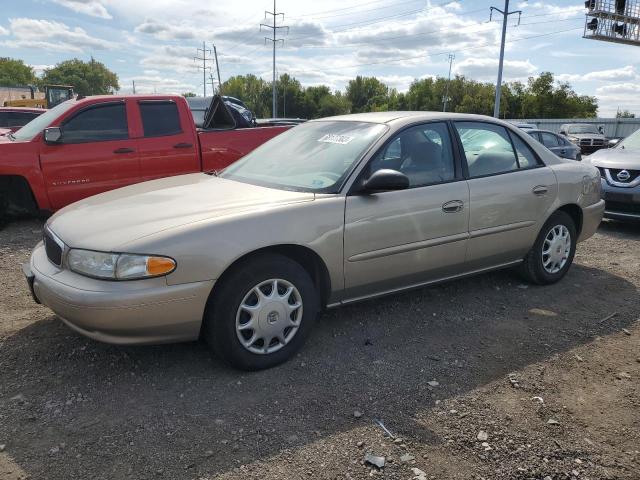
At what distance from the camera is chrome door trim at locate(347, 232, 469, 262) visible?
140 inches

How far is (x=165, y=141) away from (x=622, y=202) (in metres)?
6.21

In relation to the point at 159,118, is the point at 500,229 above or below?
below

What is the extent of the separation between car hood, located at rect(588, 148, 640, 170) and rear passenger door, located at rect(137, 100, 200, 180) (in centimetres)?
574

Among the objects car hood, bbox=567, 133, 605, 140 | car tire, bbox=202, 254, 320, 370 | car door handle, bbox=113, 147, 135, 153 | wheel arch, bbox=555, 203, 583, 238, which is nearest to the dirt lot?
car tire, bbox=202, 254, 320, 370

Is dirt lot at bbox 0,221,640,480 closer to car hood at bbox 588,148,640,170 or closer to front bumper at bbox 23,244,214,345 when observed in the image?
front bumper at bbox 23,244,214,345

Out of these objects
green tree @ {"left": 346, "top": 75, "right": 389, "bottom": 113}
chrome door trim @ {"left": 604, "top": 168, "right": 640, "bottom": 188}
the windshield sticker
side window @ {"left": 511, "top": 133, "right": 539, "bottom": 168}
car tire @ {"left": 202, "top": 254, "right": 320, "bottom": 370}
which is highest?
green tree @ {"left": 346, "top": 75, "right": 389, "bottom": 113}

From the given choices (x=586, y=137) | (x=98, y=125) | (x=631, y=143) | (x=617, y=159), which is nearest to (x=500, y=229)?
(x=617, y=159)

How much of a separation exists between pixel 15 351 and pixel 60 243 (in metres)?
0.87

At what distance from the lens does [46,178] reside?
6547mm

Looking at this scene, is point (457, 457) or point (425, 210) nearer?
point (457, 457)

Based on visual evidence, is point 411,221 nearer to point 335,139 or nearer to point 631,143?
point 335,139

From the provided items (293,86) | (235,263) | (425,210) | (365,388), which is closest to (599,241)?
(425,210)

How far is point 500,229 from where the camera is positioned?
4.34 meters

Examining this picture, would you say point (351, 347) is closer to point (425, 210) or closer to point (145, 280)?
point (425, 210)
